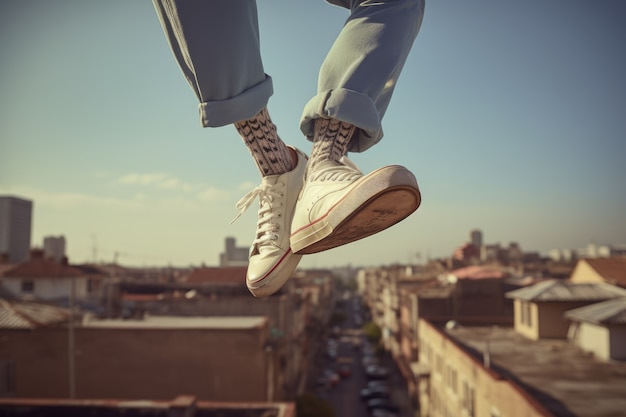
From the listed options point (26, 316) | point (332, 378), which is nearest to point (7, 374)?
point (26, 316)

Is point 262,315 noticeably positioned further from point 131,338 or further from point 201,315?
point 131,338

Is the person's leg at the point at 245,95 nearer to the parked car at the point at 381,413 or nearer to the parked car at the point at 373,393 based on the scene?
the parked car at the point at 381,413

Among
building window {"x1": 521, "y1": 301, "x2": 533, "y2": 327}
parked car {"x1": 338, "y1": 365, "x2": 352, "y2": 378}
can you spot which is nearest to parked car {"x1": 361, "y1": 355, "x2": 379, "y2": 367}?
parked car {"x1": 338, "y1": 365, "x2": 352, "y2": 378}

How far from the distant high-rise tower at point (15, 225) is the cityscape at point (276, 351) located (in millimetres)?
19417

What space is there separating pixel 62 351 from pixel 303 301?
16706 mm

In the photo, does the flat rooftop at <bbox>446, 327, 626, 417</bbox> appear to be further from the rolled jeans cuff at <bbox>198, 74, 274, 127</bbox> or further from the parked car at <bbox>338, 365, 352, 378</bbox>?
the parked car at <bbox>338, 365, 352, 378</bbox>

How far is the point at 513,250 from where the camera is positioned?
75.8 metres

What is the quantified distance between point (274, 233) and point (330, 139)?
0.41m

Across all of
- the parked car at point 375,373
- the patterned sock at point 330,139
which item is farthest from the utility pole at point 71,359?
the parked car at point 375,373

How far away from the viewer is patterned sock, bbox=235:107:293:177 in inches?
69.7

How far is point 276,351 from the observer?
845 inches

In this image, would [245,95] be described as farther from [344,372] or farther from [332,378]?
[344,372]

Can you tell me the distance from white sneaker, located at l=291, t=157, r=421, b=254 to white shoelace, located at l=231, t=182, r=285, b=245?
137mm

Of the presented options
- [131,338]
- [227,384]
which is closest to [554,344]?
[227,384]
